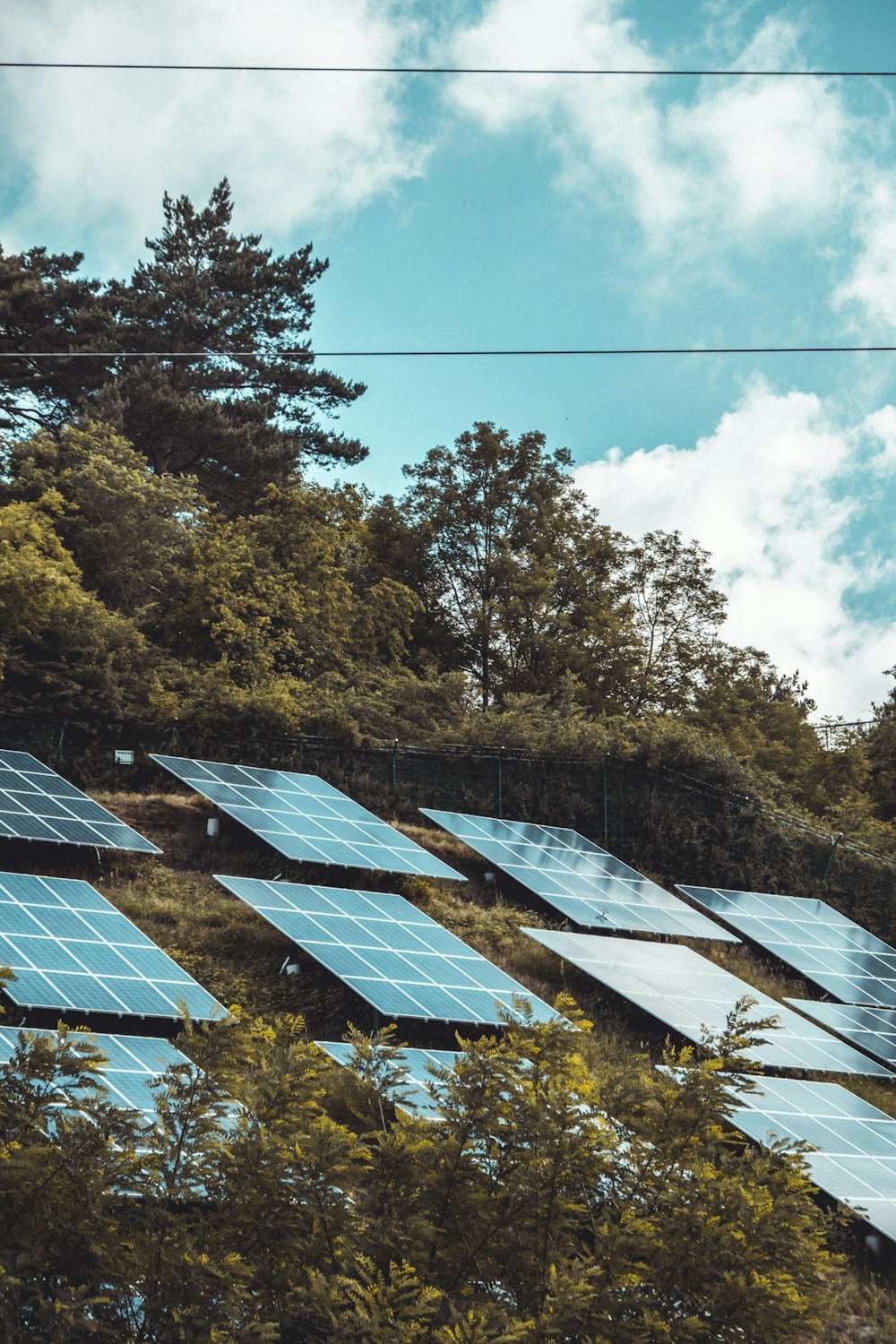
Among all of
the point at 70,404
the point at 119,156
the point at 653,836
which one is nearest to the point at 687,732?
the point at 653,836

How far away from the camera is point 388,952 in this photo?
17.0m

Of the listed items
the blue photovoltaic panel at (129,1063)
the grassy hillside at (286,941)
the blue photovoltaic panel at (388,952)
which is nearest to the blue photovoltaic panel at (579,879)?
the grassy hillside at (286,941)

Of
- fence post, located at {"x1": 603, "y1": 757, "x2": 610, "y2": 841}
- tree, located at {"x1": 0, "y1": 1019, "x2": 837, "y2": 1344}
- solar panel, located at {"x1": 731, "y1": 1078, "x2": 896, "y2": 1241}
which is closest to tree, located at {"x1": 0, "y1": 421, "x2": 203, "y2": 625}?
fence post, located at {"x1": 603, "y1": 757, "x2": 610, "y2": 841}

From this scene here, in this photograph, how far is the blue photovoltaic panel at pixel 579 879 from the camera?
22.6 m

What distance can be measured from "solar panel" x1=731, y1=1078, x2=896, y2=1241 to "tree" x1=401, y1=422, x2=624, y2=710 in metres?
26.4

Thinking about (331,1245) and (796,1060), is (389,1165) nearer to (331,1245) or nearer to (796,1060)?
(331,1245)

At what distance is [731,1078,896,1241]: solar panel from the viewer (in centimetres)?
1341

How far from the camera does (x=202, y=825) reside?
23859 millimetres

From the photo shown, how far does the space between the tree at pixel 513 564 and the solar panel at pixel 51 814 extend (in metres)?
23.8

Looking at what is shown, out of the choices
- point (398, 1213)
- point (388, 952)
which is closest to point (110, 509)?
Answer: point (388, 952)

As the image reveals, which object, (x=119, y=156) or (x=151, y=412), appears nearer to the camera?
(x=119, y=156)

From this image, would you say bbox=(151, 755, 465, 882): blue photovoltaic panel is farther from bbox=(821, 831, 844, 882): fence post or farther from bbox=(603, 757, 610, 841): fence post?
bbox=(821, 831, 844, 882): fence post

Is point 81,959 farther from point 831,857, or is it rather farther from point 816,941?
point 831,857

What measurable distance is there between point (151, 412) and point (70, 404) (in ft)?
18.6
